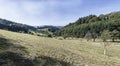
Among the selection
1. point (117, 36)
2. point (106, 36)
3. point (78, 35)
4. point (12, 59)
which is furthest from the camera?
point (78, 35)

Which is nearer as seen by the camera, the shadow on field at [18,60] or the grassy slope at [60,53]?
the shadow on field at [18,60]

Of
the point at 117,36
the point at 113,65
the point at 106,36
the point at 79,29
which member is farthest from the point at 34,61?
the point at 79,29

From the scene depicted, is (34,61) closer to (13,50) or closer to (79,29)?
(13,50)

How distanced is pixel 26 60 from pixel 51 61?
2.87 meters

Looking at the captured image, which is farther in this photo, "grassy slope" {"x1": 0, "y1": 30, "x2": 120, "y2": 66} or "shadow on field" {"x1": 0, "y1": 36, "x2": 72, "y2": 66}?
"grassy slope" {"x1": 0, "y1": 30, "x2": 120, "y2": 66}

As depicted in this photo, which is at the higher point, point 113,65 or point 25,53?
point 25,53

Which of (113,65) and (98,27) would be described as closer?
(113,65)

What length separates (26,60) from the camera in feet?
70.2

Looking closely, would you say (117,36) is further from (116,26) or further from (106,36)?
(106,36)

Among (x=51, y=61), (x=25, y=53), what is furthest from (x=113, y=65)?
(x=25, y=53)

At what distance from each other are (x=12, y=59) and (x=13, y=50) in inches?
112

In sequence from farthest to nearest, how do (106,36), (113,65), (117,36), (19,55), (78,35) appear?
(78,35)
(117,36)
(106,36)
(113,65)
(19,55)

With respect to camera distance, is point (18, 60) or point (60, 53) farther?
point (60, 53)

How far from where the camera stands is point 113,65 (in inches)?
1187
